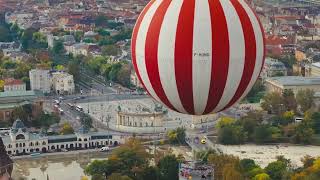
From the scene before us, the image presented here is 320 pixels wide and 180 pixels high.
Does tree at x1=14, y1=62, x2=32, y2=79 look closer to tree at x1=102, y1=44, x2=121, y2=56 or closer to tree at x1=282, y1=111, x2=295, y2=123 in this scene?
tree at x1=102, y1=44, x2=121, y2=56

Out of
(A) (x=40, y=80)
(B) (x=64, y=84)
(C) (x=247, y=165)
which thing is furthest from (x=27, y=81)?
(C) (x=247, y=165)

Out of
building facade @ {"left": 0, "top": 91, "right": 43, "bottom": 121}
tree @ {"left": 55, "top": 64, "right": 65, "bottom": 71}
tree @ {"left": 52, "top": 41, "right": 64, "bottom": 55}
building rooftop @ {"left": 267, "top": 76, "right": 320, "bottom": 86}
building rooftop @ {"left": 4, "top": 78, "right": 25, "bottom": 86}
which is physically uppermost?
tree @ {"left": 52, "top": 41, "right": 64, "bottom": 55}

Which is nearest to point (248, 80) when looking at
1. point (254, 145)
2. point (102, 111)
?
point (254, 145)

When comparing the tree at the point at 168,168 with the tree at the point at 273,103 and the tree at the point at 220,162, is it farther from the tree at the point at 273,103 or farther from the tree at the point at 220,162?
the tree at the point at 273,103

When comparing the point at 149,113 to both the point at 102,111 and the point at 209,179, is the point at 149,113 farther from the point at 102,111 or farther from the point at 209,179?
the point at 209,179

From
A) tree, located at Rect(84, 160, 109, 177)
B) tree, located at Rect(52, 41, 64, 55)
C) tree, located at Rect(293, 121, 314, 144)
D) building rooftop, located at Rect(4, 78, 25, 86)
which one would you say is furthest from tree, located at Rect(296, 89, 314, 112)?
tree, located at Rect(52, 41, 64, 55)

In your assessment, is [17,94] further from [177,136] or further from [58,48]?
[58,48]
